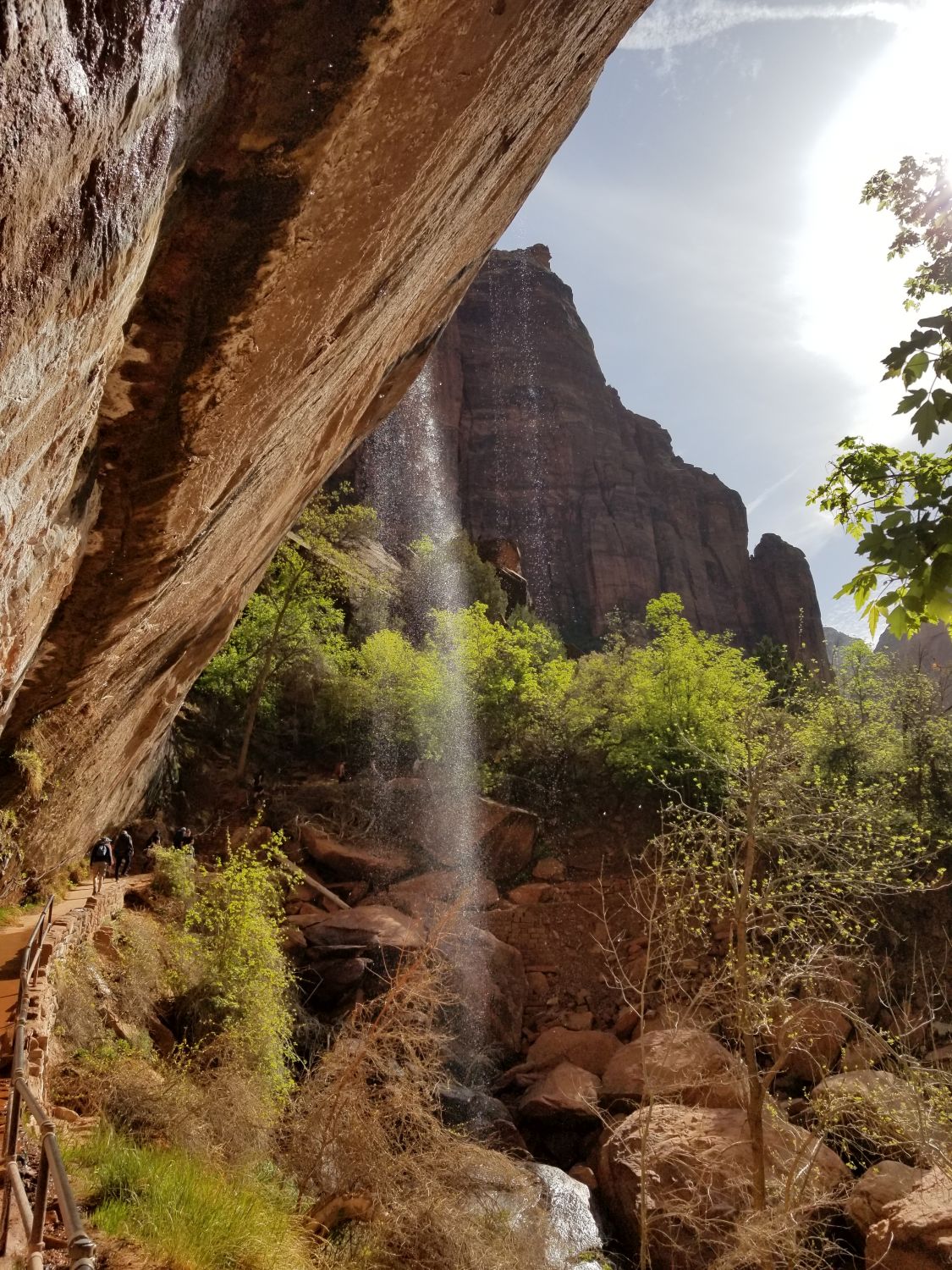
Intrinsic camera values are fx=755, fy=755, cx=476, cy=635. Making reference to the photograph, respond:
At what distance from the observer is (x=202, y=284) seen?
4020 mm

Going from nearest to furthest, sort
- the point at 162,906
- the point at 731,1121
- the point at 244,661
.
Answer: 1. the point at 731,1121
2. the point at 162,906
3. the point at 244,661

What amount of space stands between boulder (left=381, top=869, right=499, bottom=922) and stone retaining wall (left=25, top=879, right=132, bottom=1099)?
7164mm

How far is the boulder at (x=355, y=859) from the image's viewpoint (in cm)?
1989

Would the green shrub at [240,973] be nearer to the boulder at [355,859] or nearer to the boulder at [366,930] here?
the boulder at [366,930]

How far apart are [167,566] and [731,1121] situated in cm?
1115


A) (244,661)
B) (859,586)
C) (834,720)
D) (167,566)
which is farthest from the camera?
(244,661)

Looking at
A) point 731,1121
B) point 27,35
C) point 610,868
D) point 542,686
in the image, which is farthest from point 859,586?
point 542,686

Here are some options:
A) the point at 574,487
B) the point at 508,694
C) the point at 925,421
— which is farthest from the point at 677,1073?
the point at 574,487

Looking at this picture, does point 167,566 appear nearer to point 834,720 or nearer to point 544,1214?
point 544,1214

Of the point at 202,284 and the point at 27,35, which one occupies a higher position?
the point at 202,284

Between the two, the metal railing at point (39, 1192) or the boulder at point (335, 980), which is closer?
the metal railing at point (39, 1192)

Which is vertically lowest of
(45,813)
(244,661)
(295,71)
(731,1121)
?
(45,813)

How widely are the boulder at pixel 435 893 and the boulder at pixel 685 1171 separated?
25.2ft

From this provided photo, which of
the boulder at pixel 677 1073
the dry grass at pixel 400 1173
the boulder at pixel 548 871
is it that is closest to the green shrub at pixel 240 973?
the dry grass at pixel 400 1173
